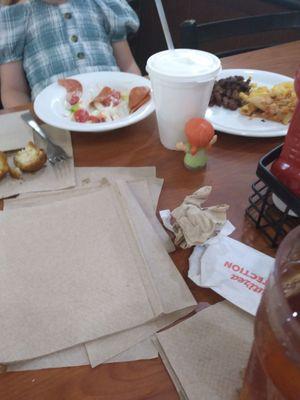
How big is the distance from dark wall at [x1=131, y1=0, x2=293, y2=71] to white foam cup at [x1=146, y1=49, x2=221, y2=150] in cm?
144

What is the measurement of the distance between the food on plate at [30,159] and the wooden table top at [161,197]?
0.23 ft

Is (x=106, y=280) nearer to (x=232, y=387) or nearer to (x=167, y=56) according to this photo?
(x=232, y=387)

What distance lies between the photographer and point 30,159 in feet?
2.19

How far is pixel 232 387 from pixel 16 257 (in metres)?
0.32

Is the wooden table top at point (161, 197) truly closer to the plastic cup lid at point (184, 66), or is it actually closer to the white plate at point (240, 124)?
the white plate at point (240, 124)

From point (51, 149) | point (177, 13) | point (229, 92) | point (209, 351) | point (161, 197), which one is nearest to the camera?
point (209, 351)

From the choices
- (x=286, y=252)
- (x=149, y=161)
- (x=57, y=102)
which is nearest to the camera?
(x=286, y=252)

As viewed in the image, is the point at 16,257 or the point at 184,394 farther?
the point at 16,257

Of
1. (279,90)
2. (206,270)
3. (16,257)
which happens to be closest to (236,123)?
(279,90)

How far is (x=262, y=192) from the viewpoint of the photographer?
59 cm

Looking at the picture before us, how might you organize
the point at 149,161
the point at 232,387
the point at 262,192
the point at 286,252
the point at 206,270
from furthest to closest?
the point at 149,161 < the point at 262,192 < the point at 206,270 < the point at 232,387 < the point at 286,252

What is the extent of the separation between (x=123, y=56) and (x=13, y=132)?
729mm

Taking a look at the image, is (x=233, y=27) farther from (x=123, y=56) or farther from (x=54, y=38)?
(x=54, y=38)

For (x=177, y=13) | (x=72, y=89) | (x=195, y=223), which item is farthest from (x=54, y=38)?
(x=177, y=13)
